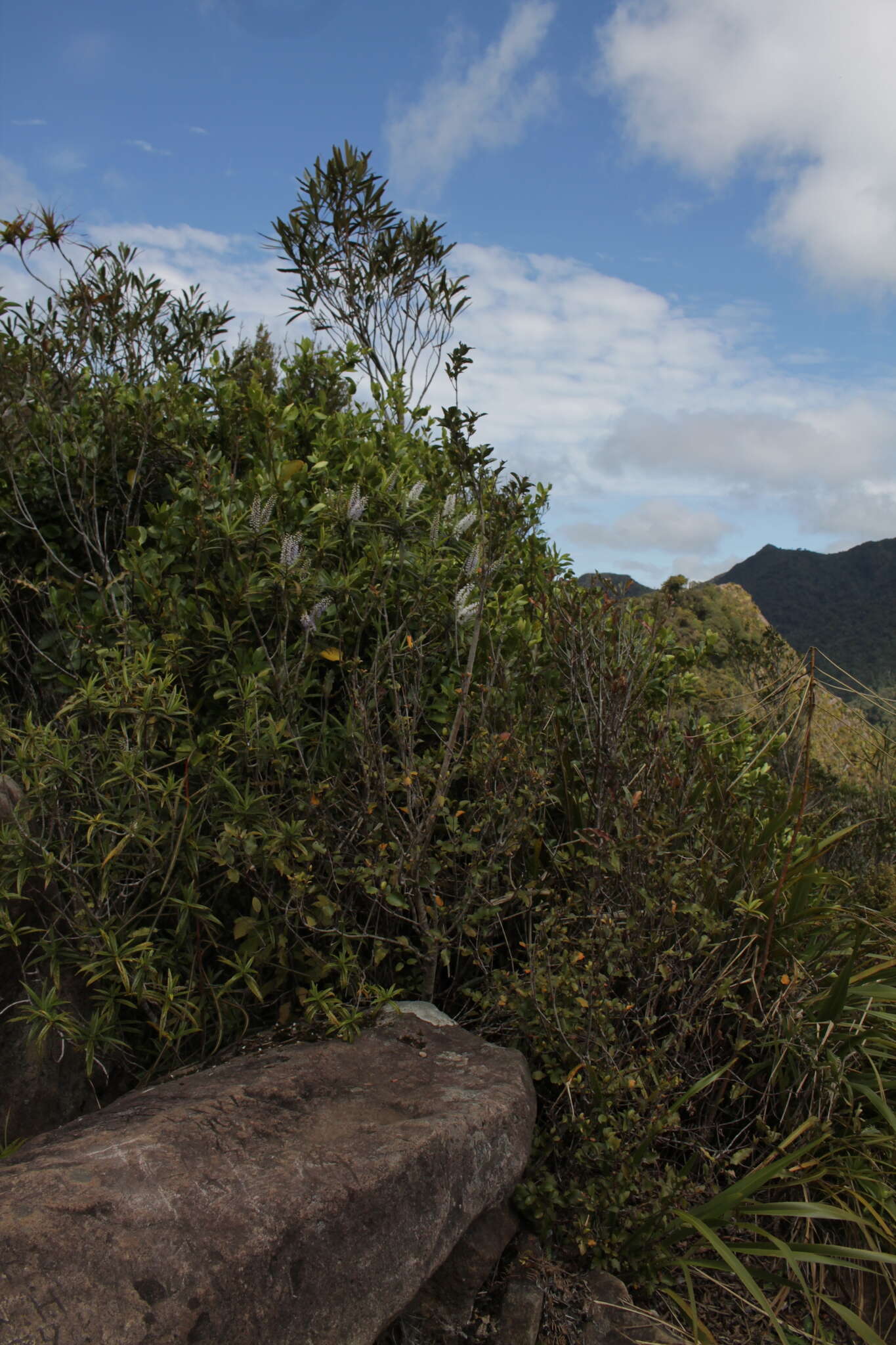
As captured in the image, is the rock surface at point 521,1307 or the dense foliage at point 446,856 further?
the dense foliage at point 446,856

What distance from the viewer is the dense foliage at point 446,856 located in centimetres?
311

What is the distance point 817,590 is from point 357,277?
1957 cm

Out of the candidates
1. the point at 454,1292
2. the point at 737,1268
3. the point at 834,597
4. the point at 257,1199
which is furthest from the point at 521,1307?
the point at 834,597

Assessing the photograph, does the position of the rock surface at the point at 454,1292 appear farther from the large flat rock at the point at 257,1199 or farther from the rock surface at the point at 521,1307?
the large flat rock at the point at 257,1199

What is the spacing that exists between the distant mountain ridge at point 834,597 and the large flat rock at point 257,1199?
1712 cm

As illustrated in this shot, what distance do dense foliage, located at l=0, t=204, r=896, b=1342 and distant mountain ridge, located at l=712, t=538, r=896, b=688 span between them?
51.2 ft

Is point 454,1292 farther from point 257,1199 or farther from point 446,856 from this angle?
point 446,856

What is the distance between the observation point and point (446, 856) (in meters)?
3.35

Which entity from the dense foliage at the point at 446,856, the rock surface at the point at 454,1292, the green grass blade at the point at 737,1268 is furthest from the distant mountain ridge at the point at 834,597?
the rock surface at the point at 454,1292

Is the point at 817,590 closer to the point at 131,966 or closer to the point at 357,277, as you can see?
the point at 357,277

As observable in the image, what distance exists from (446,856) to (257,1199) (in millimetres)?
1369

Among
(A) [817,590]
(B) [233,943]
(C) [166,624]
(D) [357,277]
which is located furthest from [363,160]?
(A) [817,590]

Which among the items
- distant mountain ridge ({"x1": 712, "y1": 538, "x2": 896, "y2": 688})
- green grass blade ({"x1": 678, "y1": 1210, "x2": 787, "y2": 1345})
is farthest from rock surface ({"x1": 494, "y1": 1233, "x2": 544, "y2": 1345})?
distant mountain ridge ({"x1": 712, "y1": 538, "x2": 896, "y2": 688})

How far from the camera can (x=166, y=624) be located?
12.0 feet
